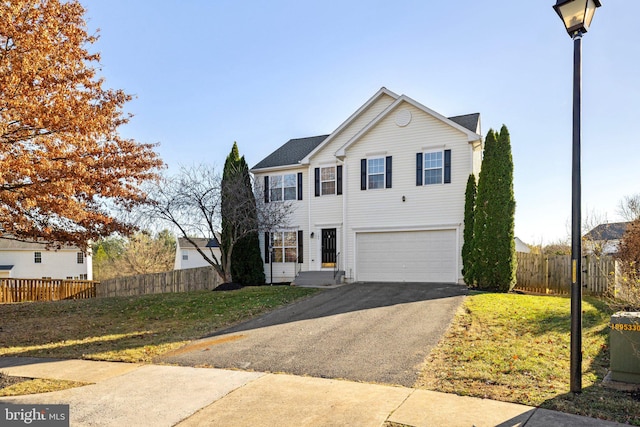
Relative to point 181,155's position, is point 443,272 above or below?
below

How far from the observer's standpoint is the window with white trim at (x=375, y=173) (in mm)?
17977

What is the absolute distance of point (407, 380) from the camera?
621 centimetres

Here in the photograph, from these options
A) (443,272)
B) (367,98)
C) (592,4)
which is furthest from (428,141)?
(592,4)

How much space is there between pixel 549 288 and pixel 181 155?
17228 mm

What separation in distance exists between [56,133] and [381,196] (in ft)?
39.2

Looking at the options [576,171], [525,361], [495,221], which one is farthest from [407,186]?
[576,171]

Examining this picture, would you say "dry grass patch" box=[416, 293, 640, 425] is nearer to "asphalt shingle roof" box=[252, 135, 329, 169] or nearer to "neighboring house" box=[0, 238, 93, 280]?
"asphalt shingle roof" box=[252, 135, 329, 169]

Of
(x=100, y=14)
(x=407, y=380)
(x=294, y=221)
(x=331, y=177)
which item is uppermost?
(x=100, y=14)

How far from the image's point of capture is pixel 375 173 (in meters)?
18.1

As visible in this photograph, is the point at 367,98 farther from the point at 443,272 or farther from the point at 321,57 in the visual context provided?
the point at 443,272

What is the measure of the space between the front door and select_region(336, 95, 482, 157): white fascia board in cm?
359

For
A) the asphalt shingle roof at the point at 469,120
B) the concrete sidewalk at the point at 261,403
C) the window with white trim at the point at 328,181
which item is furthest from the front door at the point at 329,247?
the concrete sidewalk at the point at 261,403

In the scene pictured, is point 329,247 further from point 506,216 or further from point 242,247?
point 506,216

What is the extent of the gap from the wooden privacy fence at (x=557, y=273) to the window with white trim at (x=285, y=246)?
1002 centimetres
